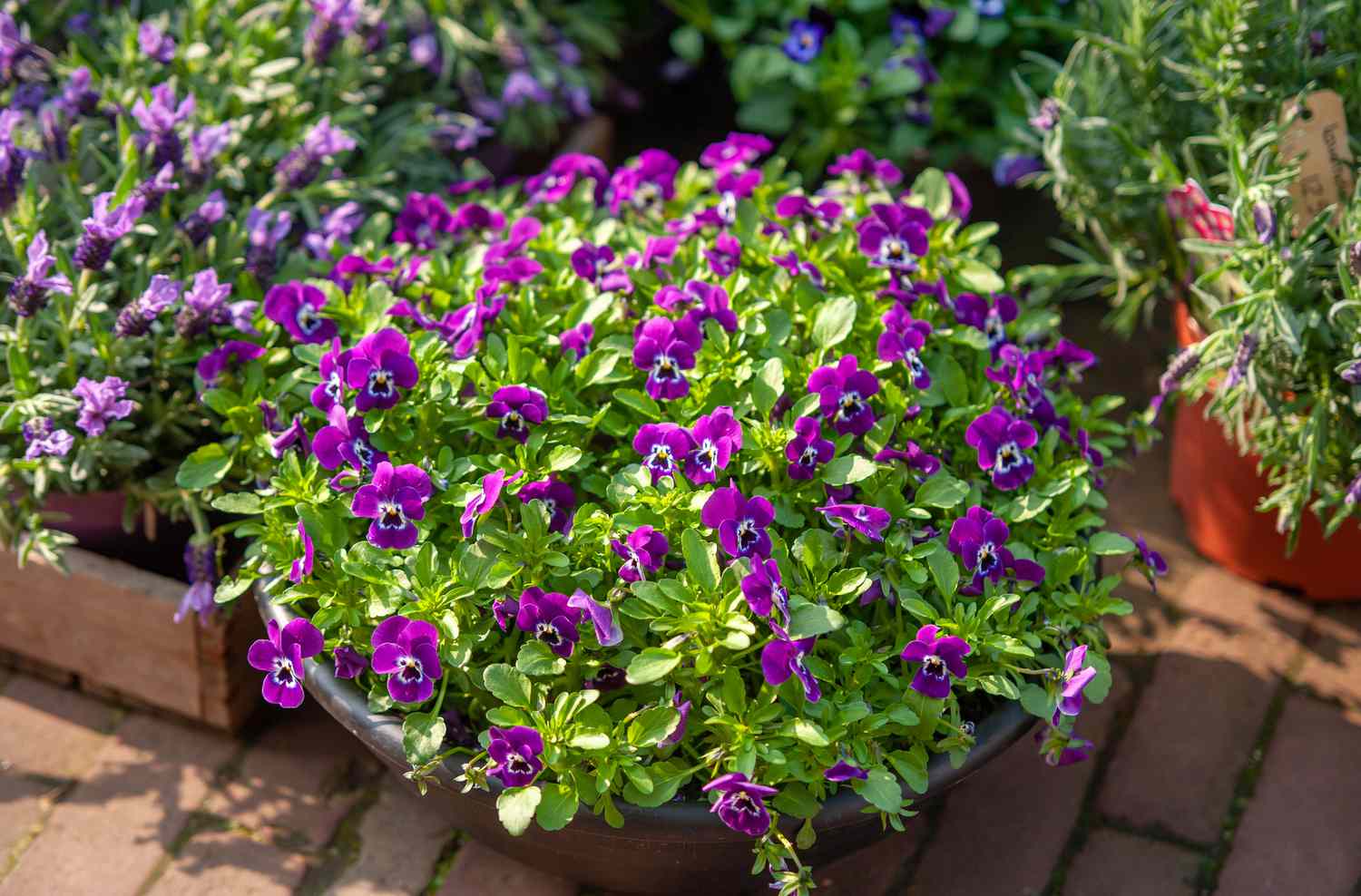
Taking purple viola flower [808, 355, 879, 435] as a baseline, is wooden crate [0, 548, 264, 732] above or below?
below

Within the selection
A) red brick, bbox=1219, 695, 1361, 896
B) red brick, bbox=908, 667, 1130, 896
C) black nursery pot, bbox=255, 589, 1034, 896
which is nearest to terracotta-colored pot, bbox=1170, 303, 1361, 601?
red brick, bbox=1219, 695, 1361, 896

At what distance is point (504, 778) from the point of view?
1.52 metres

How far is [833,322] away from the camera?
181cm

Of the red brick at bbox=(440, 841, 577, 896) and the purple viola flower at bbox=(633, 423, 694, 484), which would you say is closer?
the purple viola flower at bbox=(633, 423, 694, 484)

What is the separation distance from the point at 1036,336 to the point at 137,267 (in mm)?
1288

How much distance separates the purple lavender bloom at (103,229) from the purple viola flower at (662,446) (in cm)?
73

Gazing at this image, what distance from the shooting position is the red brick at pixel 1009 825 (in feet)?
6.66

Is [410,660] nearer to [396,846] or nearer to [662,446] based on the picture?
[662,446]

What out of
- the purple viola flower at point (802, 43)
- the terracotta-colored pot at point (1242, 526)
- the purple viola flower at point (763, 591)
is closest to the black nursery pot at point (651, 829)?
the purple viola flower at point (763, 591)

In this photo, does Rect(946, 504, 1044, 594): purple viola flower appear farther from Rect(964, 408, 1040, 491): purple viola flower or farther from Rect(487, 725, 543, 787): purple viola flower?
Rect(487, 725, 543, 787): purple viola flower

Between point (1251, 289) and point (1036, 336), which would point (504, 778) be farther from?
point (1251, 289)

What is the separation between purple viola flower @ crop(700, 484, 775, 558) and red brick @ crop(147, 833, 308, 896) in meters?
0.90

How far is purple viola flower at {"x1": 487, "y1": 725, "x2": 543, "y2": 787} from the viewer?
1512mm

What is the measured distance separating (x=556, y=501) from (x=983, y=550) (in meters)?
0.50
